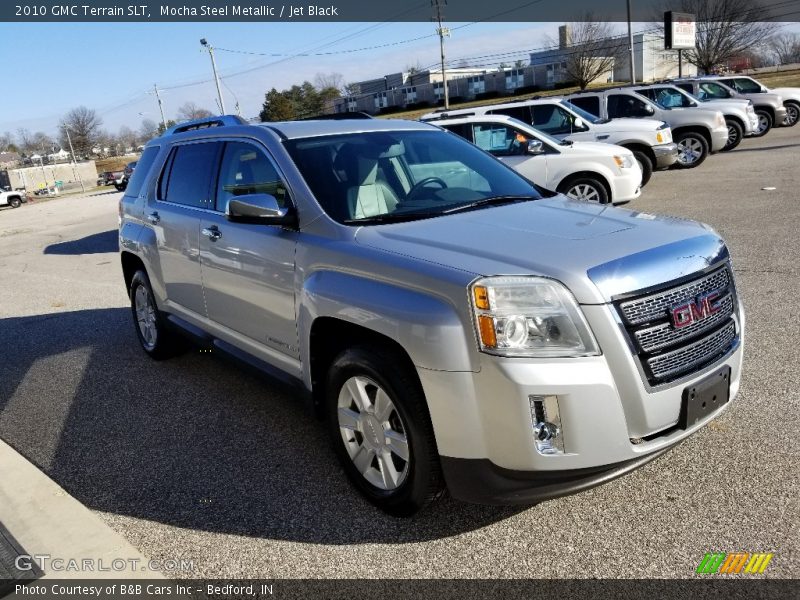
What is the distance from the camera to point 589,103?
15.6 metres

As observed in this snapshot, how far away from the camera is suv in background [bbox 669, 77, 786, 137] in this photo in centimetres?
1981

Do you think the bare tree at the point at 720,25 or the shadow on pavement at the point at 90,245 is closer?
the shadow on pavement at the point at 90,245

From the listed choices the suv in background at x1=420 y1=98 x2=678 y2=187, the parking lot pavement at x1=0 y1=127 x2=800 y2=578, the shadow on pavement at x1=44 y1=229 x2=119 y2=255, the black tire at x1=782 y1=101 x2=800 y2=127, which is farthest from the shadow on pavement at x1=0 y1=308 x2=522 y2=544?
the black tire at x1=782 y1=101 x2=800 y2=127

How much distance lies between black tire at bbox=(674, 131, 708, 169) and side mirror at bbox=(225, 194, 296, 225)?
49.6ft

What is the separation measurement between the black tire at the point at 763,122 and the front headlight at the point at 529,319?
2325 cm

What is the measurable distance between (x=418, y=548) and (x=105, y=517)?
1.67 meters

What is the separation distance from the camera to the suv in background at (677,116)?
1563 cm

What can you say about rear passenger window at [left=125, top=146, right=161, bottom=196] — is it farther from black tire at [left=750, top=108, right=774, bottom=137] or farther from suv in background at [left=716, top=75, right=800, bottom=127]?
black tire at [left=750, top=108, right=774, bottom=137]

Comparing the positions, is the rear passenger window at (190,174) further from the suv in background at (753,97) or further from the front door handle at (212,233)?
the suv in background at (753,97)

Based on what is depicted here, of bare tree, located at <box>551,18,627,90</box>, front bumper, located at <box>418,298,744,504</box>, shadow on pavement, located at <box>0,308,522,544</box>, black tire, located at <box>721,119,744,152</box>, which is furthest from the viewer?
bare tree, located at <box>551,18,627,90</box>

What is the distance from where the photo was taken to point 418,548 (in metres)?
3.04

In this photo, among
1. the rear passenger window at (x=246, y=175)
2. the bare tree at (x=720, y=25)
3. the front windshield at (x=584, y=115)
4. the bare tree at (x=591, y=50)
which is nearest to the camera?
the rear passenger window at (x=246, y=175)

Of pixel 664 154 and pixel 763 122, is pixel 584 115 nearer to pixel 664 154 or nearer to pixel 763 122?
pixel 664 154

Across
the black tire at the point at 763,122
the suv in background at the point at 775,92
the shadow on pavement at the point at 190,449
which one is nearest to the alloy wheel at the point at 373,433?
the shadow on pavement at the point at 190,449
